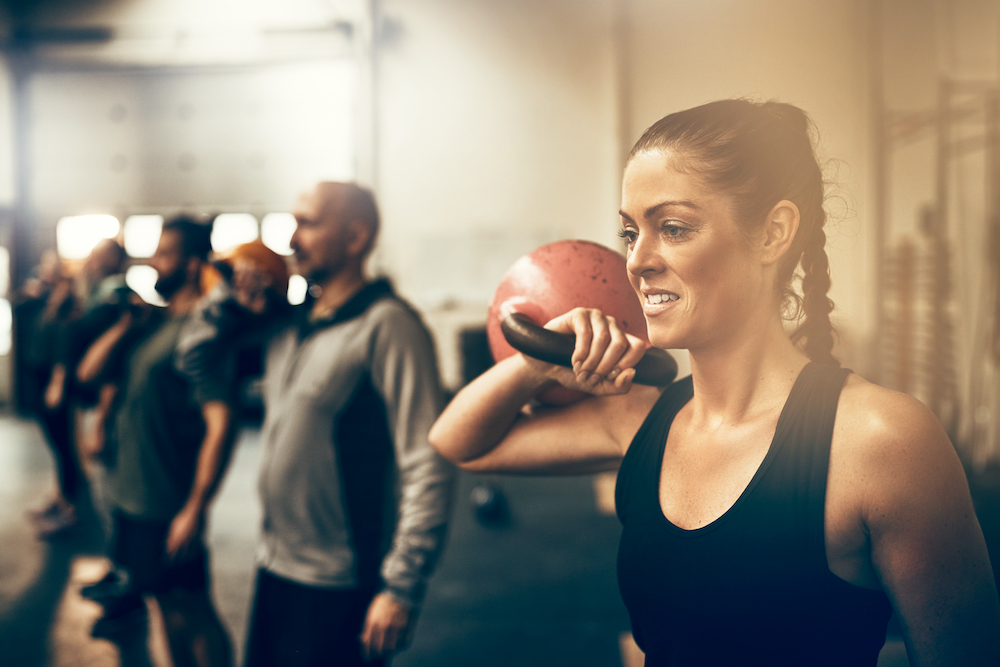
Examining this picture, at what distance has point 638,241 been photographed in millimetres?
607

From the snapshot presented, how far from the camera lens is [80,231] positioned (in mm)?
7875

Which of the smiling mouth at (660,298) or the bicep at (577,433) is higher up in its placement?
the smiling mouth at (660,298)

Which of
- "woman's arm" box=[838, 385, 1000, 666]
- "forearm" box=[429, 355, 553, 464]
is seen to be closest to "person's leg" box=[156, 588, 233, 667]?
"forearm" box=[429, 355, 553, 464]

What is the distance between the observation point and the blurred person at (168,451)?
6.46 ft

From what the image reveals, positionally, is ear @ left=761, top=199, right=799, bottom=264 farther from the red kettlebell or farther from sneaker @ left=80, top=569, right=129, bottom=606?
sneaker @ left=80, top=569, right=129, bottom=606

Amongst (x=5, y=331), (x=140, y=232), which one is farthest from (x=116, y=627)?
(x=5, y=331)

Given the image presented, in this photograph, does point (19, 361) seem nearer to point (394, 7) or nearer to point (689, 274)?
point (394, 7)

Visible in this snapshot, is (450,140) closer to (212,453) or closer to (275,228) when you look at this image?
(275,228)

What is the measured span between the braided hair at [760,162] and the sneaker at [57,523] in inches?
168

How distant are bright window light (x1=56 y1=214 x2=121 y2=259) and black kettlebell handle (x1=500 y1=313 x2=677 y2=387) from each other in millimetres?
8198

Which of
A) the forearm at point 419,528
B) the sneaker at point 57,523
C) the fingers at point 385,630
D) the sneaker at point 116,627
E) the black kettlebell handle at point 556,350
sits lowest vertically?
the sneaker at point 57,523

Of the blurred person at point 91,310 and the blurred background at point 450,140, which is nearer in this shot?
the blurred person at point 91,310

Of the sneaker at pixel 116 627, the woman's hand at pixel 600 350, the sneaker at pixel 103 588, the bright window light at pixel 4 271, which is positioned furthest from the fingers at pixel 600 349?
the bright window light at pixel 4 271

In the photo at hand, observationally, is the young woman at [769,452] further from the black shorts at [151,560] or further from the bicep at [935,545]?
the black shorts at [151,560]
